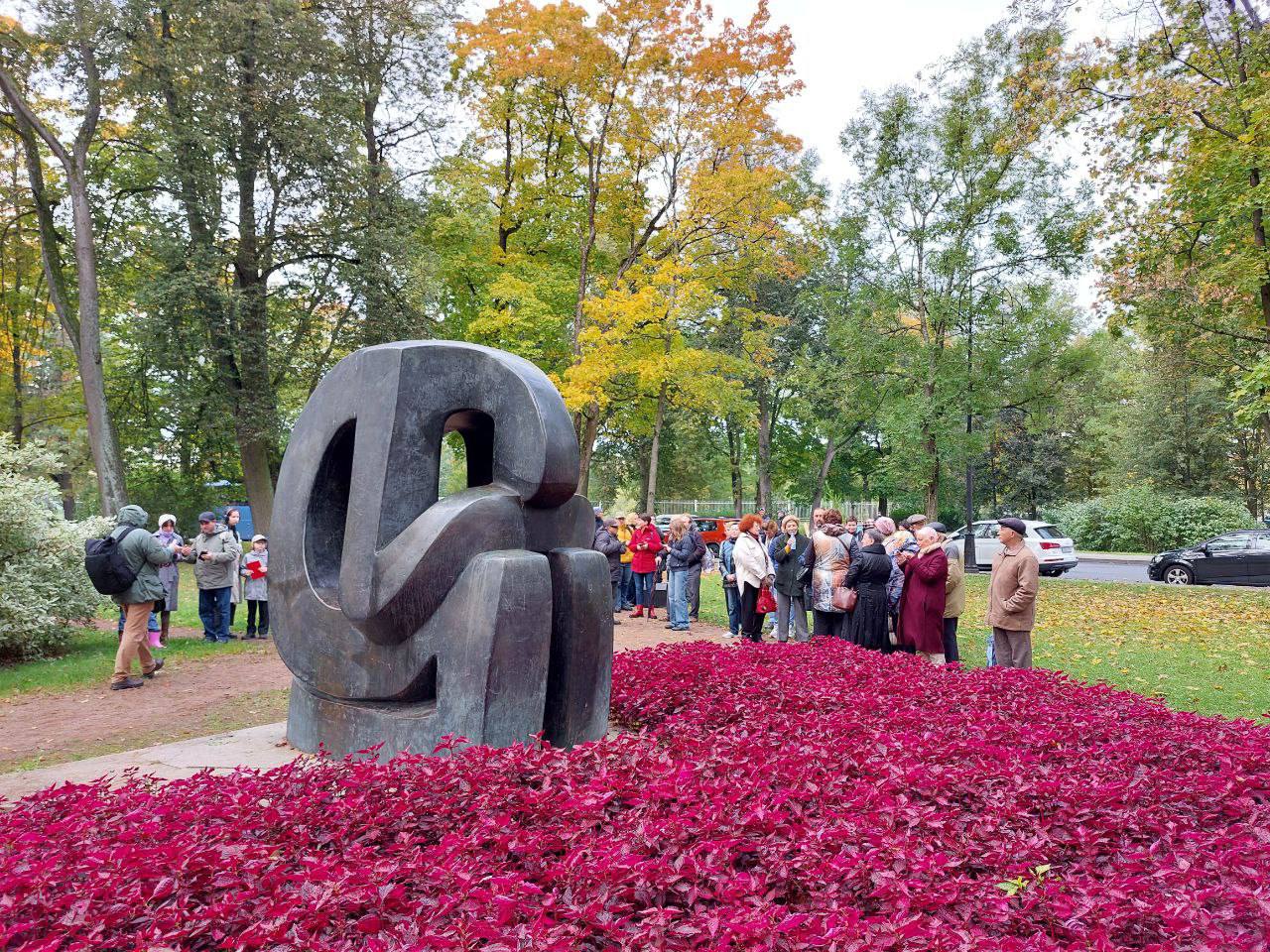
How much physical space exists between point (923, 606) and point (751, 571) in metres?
2.72

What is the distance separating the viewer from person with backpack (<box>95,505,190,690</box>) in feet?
27.4

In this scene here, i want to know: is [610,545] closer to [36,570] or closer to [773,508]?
[36,570]

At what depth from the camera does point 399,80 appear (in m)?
20.4

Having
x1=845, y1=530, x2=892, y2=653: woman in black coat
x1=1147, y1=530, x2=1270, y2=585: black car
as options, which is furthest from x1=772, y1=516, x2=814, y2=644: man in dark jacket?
x1=1147, y1=530, x2=1270, y2=585: black car

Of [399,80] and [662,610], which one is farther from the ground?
[399,80]

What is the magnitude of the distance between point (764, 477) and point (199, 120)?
84.4ft

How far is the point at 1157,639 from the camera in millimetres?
12109

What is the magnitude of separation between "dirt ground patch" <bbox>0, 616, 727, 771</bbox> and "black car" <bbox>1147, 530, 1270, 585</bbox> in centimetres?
2030

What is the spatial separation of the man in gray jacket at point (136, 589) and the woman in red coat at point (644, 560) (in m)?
7.13

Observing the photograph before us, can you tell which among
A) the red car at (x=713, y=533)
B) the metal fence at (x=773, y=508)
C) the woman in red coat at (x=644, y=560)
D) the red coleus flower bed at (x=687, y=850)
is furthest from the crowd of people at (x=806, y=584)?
the metal fence at (x=773, y=508)

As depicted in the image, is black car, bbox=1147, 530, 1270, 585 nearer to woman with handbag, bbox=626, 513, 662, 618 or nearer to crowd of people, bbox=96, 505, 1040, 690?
crowd of people, bbox=96, 505, 1040, 690

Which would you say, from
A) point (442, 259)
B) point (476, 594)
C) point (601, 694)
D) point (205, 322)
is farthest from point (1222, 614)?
point (205, 322)

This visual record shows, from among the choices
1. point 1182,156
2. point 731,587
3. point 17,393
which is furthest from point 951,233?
point 17,393

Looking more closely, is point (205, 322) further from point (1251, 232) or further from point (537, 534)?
point (1251, 232)
